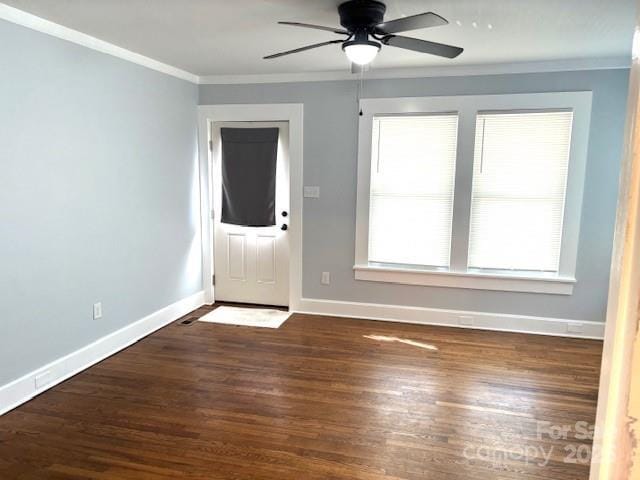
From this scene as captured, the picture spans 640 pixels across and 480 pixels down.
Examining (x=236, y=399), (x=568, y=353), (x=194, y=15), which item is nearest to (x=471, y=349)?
(x=568, y=353)

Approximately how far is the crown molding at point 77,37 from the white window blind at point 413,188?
6.80ft

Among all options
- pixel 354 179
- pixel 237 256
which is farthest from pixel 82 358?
pixel 354 179

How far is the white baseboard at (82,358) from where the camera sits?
9.11 ft

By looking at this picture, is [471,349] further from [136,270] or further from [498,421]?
[136,270]

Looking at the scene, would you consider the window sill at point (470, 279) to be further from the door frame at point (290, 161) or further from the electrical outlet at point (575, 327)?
the door frame at point (290, 161)

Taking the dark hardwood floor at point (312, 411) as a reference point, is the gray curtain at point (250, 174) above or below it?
above

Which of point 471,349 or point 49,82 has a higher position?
point 49,82

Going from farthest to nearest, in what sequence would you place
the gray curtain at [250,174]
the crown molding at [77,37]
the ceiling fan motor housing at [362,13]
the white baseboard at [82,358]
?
the gray curtain at [250,174] < the white baseboard at [82,358] < the crown molding at [77,37] < the ceiling fan motor housing at [362,13]

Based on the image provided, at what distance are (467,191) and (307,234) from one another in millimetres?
1639

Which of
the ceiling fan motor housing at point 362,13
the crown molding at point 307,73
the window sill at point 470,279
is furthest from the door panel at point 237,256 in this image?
the ceiling fan motor housing at point 362,13

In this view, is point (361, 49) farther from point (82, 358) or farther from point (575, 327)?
point (575, 327)

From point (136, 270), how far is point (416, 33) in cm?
296

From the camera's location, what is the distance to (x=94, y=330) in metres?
3.43

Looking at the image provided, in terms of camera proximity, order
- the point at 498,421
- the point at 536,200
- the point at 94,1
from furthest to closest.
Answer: the point at 536,200, the point at 498,421, the point at 94,1
